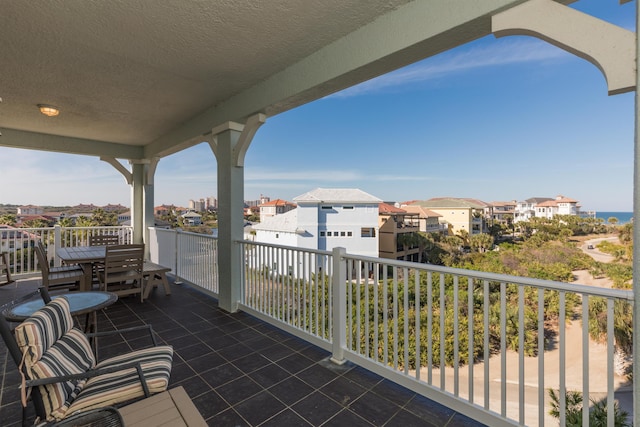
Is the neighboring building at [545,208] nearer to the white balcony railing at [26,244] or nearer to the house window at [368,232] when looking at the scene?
the house window at [368,232]

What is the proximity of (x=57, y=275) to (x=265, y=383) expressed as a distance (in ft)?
12.8

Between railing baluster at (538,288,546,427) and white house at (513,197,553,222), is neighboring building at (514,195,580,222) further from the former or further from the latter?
railing baluster at (538,288,546,427)

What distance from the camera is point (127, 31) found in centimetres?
247

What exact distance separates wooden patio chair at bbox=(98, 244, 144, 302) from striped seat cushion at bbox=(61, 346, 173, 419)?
282cm

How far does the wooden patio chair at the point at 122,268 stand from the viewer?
4148mm

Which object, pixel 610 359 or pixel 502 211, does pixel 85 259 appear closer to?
pixel 610 359

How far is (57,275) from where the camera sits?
4164mm

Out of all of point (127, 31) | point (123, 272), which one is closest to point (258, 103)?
point (127, 31)

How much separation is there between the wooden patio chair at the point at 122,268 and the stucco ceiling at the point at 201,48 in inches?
86.0

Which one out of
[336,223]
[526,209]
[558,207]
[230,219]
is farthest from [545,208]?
[230,219]

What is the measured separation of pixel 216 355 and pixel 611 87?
136 inches

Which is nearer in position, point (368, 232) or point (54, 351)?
point (54, 351)

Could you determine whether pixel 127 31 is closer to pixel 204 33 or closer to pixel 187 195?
pixel 204 33

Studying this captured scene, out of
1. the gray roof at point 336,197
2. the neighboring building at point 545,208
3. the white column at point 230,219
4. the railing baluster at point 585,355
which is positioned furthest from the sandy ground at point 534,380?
the neighboring building at point 545,208
